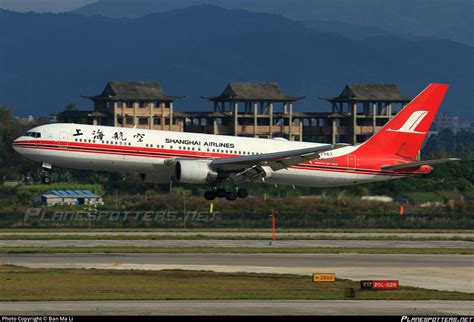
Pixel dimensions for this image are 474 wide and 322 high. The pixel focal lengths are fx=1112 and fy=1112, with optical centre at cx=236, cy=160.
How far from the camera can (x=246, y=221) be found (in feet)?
297

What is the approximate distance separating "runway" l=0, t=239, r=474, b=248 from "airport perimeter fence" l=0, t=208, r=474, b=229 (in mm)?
9761

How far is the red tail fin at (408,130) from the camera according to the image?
77688mm

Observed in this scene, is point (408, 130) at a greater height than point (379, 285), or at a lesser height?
greater

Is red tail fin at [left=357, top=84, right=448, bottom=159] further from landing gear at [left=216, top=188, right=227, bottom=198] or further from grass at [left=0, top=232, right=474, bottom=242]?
landing gear at [left=216, top=188, right=227, bottom=198]

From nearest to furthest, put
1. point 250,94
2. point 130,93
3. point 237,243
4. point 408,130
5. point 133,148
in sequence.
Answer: point 133,148 → point 237,243 → point 408,130 → point 130,93 → point 250,94

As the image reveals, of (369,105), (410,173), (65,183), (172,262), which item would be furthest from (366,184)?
(369,105)

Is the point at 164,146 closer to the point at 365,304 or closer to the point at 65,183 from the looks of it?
the point at 365,304

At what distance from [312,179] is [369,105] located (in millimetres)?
106005

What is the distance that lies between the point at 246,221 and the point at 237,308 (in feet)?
154

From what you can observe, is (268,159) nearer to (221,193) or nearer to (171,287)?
(221,193)

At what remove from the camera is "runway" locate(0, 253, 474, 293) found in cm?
5759

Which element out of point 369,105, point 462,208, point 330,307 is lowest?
point 330,307

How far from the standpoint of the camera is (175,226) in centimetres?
9062

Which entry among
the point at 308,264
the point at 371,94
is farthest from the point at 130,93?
the point at 308,264
